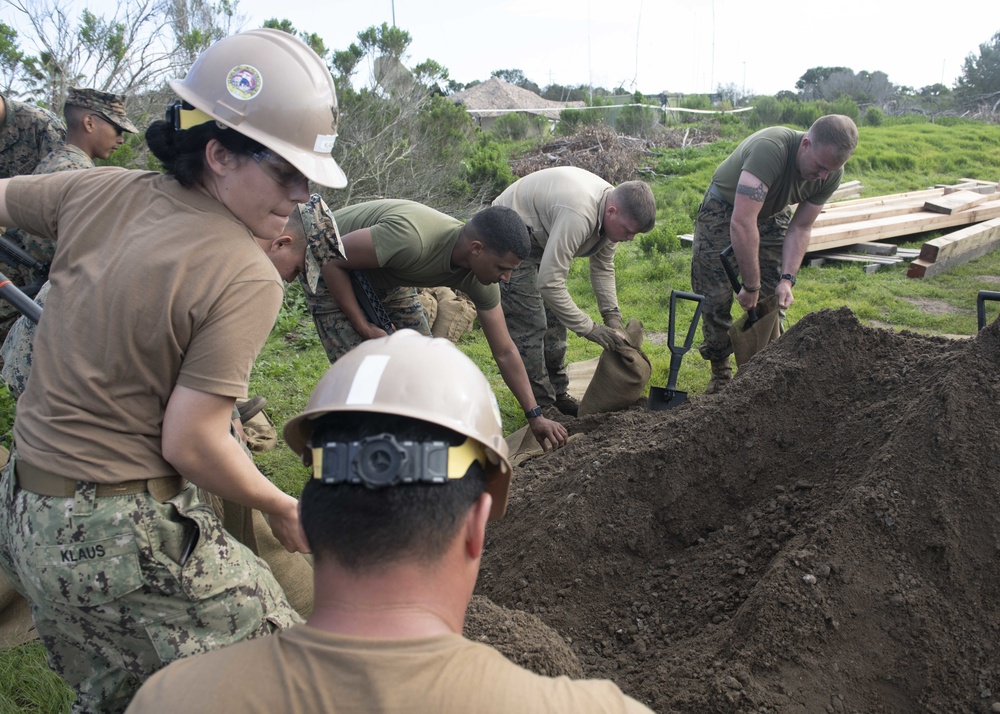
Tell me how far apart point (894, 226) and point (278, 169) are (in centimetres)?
1009

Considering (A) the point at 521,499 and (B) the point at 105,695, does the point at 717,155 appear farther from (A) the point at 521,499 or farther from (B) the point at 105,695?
(B) the point at 105,695

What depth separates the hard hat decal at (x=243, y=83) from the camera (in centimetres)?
179

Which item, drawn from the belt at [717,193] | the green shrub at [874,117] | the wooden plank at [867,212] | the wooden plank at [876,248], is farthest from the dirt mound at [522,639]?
the green shrub at [874,117]

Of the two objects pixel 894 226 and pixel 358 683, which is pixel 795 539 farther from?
pixel 894 226

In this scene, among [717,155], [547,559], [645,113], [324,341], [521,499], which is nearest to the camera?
[547,559]

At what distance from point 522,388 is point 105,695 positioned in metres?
2.78

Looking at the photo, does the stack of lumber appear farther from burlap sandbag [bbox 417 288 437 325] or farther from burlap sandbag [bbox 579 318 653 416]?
burlap sandbag [bbox 579 318 653 416]

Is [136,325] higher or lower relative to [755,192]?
lower

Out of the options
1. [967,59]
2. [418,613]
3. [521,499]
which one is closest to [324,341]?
[521,499]

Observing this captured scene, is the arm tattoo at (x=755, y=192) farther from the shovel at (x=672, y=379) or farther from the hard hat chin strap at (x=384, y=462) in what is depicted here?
the hard hat chin strap at (x=384, y=462)

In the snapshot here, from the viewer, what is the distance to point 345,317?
4199 mm

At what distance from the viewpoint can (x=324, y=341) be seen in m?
4.31

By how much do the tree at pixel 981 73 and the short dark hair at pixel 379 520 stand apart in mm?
31421

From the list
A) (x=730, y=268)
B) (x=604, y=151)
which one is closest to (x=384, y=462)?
(x=730, y=268)
